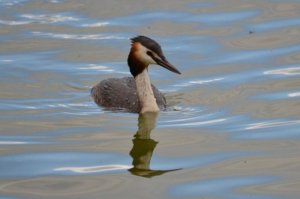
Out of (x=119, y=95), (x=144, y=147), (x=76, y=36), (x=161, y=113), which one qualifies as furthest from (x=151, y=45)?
(x=76, y=36)

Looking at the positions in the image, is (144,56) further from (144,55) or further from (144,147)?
(144,147)

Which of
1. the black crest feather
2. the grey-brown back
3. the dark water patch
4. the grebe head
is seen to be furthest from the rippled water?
the black crest feather

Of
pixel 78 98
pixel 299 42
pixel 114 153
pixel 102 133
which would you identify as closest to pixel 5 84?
pixel 78 98

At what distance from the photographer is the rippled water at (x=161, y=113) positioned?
869 centimetres

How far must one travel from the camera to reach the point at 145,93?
1191 cm

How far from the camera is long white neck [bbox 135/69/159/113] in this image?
11734 mm

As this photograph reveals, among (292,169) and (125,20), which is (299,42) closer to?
(125,20)

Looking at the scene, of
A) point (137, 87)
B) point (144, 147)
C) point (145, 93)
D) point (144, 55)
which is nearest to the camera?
point (144, 147)

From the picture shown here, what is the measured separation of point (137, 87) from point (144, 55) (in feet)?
1.73

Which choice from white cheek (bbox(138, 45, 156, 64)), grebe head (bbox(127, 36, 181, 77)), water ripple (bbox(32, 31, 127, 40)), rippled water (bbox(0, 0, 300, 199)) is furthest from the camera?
water ripple (bbox(32, 31, 127, 40))

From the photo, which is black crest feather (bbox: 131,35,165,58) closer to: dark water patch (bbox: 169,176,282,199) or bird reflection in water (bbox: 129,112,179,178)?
bird reflection in water (bbox: 129,112,179,178)

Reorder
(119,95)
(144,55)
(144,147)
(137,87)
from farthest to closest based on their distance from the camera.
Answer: (119,95) < (137,87) < (144,55) < (144,147)

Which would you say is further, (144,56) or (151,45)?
(144,56)

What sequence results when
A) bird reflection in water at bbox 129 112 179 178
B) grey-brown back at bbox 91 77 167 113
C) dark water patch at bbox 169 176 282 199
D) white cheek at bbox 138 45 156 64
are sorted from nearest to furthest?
dark water patch at bbox 169 176 282 199
bird reflection in water at bbox 129 112 179 178
white cheek at bbox 138 45 156 64
grey-brown back at bbox 91 77 167 113
